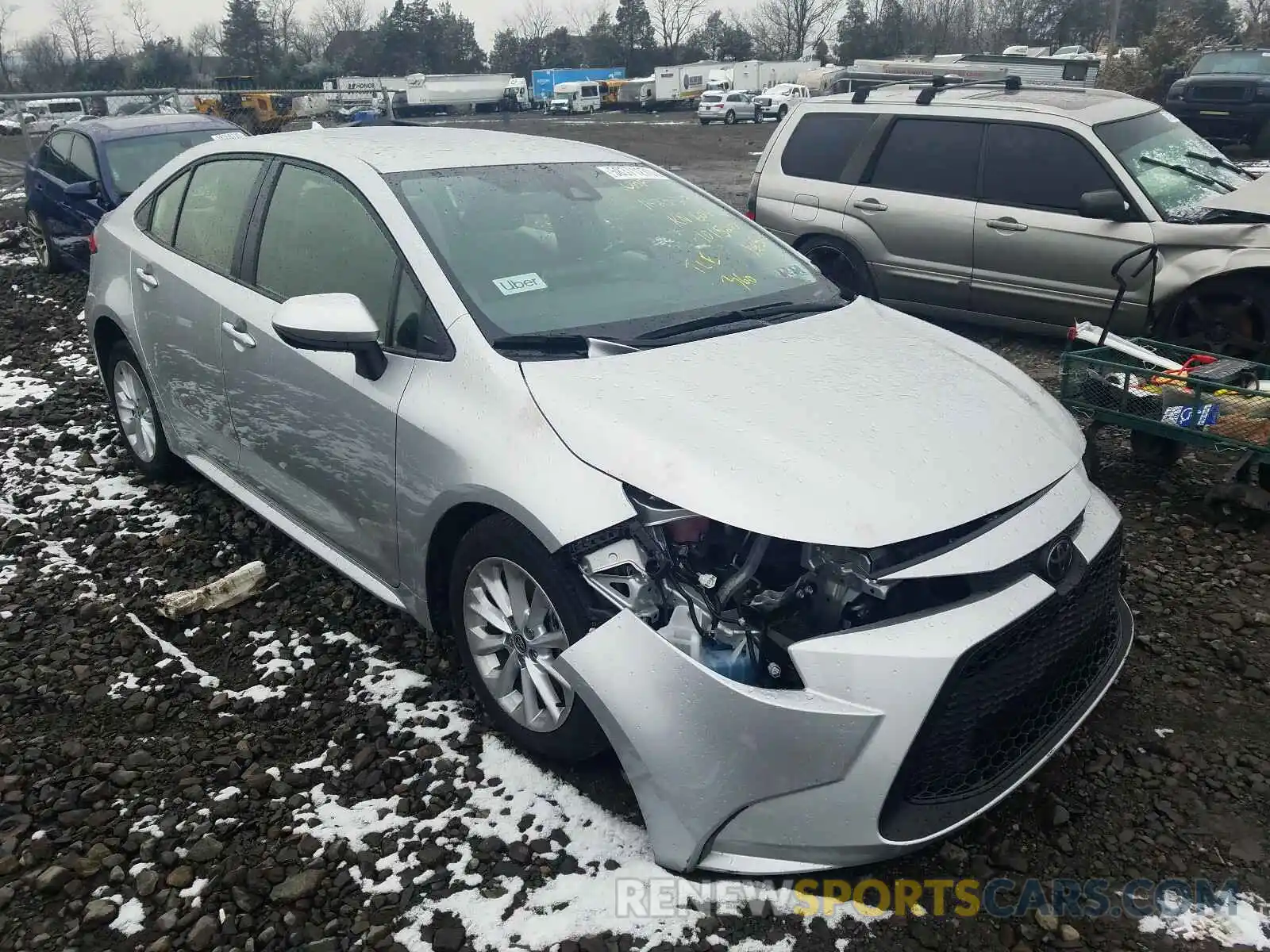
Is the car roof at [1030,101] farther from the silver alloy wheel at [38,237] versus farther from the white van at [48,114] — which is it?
the white van at [48,114]

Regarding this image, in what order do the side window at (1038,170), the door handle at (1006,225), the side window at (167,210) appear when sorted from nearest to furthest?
the side window at (167,210) → the side window at (1038,170) → the door handle at (1006,225)

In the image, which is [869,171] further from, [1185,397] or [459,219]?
[459,219]

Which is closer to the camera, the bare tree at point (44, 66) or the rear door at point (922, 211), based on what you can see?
the rear door at point (922, 211)

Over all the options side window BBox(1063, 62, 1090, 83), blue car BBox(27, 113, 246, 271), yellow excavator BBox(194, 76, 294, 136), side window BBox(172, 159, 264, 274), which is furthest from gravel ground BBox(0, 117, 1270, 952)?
yellow excavator BBox(194, 76, 294, 136)

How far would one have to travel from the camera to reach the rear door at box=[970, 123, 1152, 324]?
601 cm

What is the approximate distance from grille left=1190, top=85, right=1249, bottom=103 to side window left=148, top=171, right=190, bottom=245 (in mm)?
16553

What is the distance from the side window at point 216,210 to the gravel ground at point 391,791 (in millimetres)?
1279

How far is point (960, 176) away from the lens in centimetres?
665

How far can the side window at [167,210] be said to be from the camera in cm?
436

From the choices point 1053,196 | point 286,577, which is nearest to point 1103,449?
point 1053,196

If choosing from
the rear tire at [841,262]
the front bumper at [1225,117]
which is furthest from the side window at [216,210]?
the front bumper at [1225,117]

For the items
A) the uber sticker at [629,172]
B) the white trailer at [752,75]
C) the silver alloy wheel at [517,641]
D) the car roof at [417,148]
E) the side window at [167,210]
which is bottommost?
the silver alloy wheel at [517,641]

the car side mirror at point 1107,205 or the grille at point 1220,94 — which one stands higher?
the grille at point 1220,94

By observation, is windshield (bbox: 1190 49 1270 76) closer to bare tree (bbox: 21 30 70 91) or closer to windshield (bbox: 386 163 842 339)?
windshield (bbox: 386 163 842 339)
